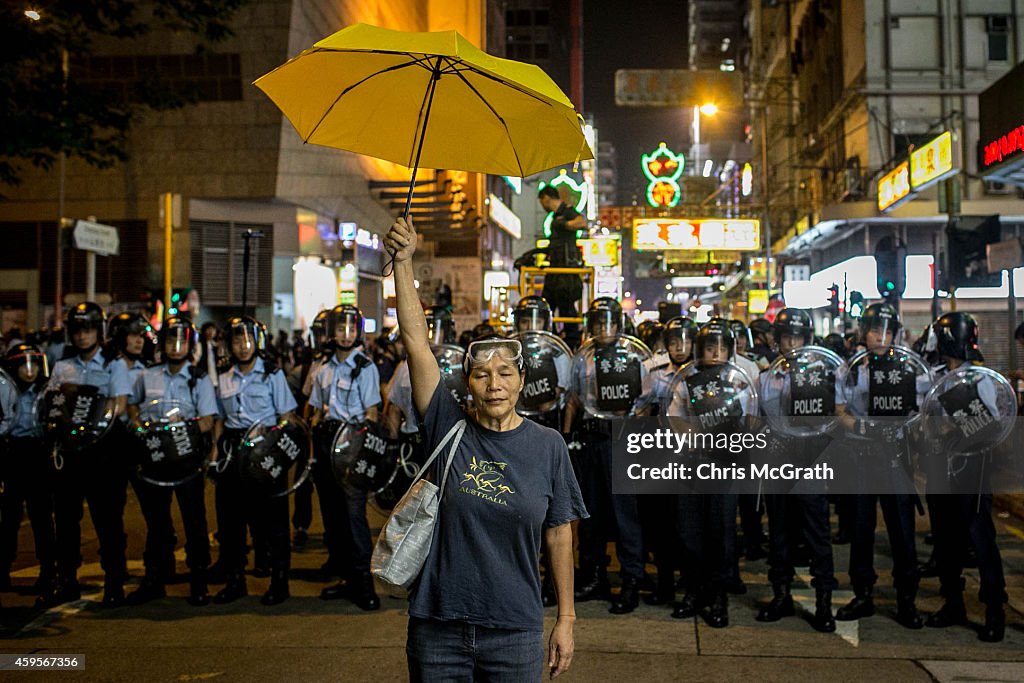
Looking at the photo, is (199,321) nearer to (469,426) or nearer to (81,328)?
(81,328)

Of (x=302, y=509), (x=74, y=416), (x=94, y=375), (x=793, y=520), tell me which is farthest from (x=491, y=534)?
(x=302, y=509)

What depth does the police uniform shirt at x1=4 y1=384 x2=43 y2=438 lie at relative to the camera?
23.9ft

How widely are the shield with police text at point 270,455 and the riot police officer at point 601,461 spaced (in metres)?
2.18

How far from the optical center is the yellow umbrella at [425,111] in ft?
13.1

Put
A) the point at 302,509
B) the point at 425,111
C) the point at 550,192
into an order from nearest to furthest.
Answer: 1. the point at 425,111
2. the point at 302,509
3. the point at 550,192

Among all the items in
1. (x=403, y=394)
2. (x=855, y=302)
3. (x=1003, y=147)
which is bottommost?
(x=403, y=394)

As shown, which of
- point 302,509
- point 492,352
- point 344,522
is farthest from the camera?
point 302,509

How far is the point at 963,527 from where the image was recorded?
20.8 ft

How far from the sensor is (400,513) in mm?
3137

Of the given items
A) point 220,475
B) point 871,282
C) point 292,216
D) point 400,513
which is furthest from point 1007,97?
point 871,282

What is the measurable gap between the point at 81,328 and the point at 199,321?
54.4ft

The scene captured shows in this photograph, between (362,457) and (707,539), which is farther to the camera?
(362,457)

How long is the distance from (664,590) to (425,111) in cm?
463

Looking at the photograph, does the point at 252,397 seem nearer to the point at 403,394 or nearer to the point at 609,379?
the point at 403,394
